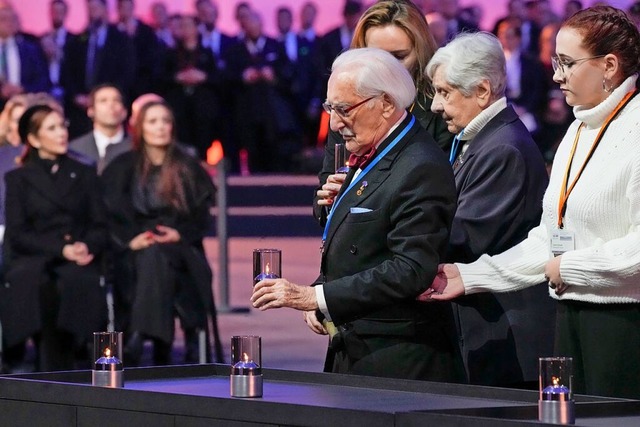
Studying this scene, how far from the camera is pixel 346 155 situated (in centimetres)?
431

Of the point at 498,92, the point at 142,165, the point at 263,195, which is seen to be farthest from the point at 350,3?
the point at 498,92

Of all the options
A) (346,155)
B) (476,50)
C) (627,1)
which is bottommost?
(346,155)

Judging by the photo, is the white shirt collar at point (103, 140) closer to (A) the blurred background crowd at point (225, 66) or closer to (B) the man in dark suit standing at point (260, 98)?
(A) the blurred background crowd at point (225, 66)

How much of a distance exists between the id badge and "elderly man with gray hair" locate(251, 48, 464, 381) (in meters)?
0.33

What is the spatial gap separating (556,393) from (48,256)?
550cm

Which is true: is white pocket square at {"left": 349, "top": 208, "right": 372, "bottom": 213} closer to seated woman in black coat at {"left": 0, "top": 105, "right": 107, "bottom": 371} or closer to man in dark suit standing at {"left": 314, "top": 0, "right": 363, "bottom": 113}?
seated woman in black coat at {"left": 0, "top": 105, "right": 107, "bottom": 371}

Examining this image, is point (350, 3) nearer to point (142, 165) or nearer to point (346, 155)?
point (142, 165)

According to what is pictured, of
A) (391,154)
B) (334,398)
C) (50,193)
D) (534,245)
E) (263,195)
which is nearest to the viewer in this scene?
(334,398)

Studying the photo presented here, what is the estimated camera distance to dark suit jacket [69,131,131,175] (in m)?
8.58

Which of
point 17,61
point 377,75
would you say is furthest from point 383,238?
point 17,61

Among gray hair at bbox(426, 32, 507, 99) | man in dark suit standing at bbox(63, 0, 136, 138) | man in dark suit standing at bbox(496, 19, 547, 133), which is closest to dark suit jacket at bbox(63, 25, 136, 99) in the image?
man in dark suit standing at bbox(63, 0, 136, 138)

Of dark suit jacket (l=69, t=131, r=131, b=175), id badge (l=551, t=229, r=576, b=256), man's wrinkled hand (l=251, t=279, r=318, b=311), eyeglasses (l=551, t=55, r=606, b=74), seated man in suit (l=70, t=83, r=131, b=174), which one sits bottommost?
man's wrinkled hand (l=251, t=279, r=318, b=311)

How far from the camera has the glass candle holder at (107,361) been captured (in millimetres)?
3670

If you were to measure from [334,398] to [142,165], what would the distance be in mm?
5057
